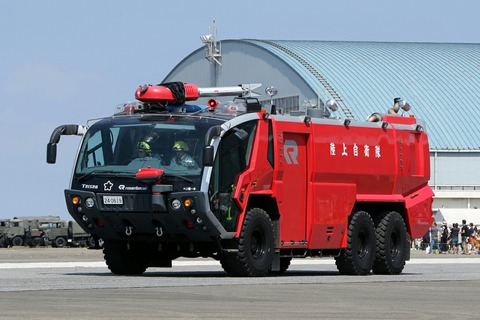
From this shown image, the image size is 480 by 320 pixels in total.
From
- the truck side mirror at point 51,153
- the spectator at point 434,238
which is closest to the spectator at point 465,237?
the spectator at point 434,238

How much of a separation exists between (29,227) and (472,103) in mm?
26918

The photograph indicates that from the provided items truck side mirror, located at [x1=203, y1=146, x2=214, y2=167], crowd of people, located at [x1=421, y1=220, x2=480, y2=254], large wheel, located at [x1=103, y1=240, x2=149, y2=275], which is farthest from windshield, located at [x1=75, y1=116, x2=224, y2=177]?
crowd of people, located at [x1=421, y1=220, x2=480, y2=254]

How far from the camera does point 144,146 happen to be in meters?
→ 23.1

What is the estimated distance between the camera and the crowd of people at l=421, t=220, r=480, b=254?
5416cm

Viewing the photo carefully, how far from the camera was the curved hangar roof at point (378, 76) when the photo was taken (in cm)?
7538

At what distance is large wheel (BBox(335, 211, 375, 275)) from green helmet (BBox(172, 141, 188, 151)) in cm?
462

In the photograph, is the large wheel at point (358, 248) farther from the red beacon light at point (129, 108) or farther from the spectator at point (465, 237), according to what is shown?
the spectator at point (465, 237)

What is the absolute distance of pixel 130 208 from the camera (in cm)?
2278

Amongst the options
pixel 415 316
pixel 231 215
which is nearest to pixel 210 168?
pixel 231 215

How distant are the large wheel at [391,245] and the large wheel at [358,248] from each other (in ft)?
0.78

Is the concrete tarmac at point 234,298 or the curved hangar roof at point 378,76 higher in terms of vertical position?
the curved hangar roof at point 378,76

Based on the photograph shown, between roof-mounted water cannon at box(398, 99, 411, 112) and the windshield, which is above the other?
roof-mounted water cannon at box(398, 99, 411, 112)

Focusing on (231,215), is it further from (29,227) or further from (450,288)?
(29,227)

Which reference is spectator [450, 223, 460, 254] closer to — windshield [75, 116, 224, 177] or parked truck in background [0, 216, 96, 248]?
parked truck in background [0, 216, 96, 248]
